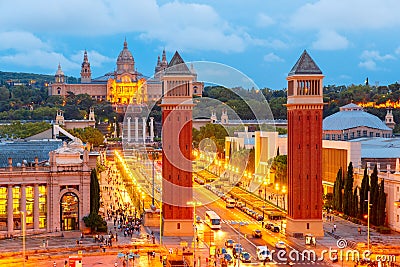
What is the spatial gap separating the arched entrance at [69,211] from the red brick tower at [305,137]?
1758cm

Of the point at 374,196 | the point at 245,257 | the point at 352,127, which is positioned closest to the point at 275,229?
the point at 374,196

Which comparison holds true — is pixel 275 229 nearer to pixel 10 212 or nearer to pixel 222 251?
pixel 222 251

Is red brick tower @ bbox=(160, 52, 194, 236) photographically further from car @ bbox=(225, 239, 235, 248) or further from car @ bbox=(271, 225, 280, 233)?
car @ bbox=(225, 239, 235, 248)

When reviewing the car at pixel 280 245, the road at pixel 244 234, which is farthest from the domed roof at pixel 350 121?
the car at pixel 280 245

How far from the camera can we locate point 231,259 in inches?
1966

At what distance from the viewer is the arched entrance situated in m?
65.4

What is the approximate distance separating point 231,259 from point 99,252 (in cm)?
1041

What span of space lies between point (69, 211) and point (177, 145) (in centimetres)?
1051

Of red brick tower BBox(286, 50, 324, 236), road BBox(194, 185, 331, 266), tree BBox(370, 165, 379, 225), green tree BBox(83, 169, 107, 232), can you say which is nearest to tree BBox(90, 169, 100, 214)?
green tree BBox(83, 169, 107, 232)

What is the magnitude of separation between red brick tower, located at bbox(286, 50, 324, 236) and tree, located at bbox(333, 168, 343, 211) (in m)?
12.0

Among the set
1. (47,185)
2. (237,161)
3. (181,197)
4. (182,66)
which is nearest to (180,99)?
(182,66)

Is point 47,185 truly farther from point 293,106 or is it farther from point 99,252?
point 293,106

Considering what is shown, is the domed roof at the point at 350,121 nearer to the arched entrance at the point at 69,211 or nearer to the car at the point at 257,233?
the car at the point at 257,233

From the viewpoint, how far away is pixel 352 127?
372 feet
